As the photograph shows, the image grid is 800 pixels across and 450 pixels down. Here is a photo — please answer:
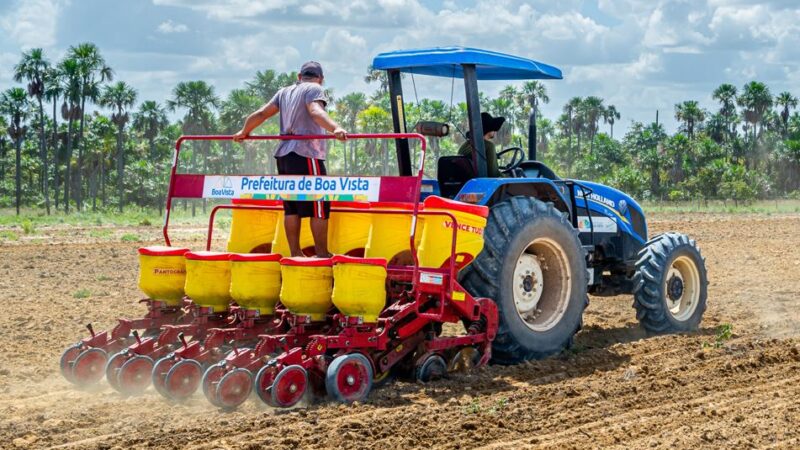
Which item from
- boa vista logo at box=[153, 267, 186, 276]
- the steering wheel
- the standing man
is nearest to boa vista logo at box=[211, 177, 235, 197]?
the standing man

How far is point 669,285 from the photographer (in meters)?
10.1

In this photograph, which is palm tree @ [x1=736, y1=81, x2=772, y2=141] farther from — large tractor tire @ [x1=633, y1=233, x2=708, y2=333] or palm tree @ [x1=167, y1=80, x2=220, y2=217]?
large tractor tire @ [x1=633, y1=233, x2=708, y2=333]

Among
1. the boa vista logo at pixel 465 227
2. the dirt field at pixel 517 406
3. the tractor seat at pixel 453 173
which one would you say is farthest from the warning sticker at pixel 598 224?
the boa vista logo at pixel 465 227

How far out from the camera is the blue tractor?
8.11 metres

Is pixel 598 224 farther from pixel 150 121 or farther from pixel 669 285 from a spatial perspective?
pixel 150 121

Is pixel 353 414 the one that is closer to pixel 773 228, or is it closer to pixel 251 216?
pixel 251 216

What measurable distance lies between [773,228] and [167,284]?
22480mm

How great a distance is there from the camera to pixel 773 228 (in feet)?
89.0

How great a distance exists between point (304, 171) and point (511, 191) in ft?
6.24

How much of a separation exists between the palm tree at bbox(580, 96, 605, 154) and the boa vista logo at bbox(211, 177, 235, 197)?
85.4 metres

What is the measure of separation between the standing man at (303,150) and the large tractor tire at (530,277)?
1.22 m

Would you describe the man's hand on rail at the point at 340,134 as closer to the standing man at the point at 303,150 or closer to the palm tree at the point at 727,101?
the standing man at the point at 303,150

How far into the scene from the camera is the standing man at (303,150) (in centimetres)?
777

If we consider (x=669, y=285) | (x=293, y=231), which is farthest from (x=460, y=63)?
(x=669, y=285)
